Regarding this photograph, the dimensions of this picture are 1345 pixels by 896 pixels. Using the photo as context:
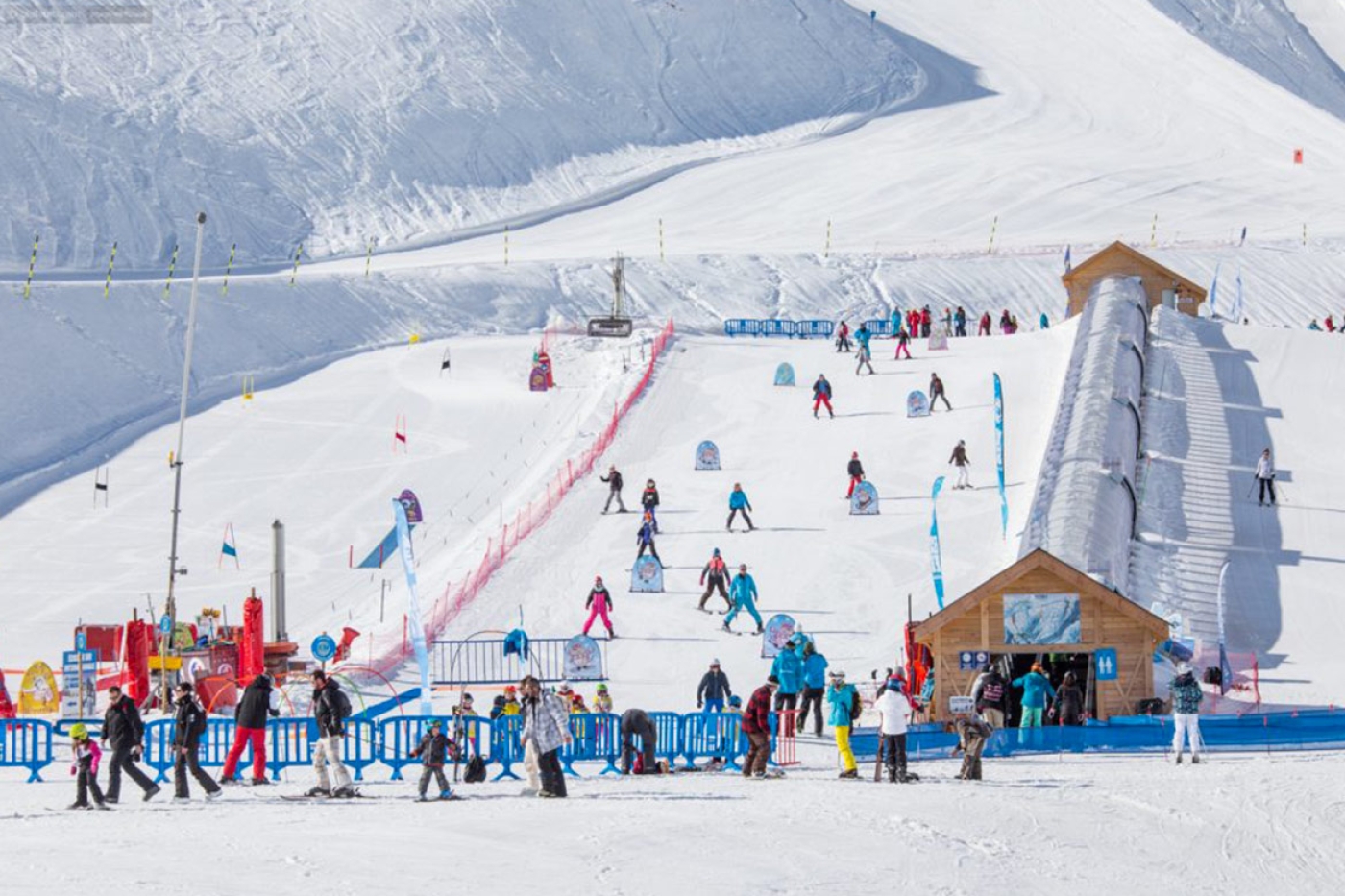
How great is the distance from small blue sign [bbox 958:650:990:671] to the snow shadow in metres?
4.26

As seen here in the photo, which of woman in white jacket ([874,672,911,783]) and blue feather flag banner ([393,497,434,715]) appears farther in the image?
blue feather flag banner ([393,497,434,715])

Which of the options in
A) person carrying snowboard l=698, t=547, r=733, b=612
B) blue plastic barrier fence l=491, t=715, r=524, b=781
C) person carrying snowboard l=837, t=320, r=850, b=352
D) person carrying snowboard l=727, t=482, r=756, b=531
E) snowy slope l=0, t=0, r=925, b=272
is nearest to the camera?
blue plastic barrier fence l=491, t=715, r=524, b=781

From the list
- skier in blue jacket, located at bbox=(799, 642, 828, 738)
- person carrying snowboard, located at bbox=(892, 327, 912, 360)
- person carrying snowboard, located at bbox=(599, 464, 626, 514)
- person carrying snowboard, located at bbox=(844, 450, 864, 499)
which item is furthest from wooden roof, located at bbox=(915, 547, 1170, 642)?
person carrying snowboard, located at bbox=(892, 327, 912, 360)

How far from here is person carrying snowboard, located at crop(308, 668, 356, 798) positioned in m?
18.8

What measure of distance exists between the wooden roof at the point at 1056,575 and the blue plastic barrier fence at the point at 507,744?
19.1 ft

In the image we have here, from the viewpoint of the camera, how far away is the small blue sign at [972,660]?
83.0 feet

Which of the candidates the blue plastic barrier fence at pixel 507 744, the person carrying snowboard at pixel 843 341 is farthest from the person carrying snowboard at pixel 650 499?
the person carrying snowboard at pixel 843 341

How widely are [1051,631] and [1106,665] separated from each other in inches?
24.9

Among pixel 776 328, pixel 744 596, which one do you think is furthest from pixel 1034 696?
pixel 776 328

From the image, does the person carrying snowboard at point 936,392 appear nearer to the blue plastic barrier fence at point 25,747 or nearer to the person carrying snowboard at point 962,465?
the person carrying snowboard at point 962,465

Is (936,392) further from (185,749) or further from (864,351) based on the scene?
(185,749)

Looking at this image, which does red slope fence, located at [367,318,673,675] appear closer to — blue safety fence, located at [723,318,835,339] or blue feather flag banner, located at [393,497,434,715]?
blue feather flag banner, located at [393,497,434,715]

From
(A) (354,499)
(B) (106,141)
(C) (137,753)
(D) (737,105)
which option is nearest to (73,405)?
(A) (354,499)

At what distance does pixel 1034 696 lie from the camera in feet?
76.8
